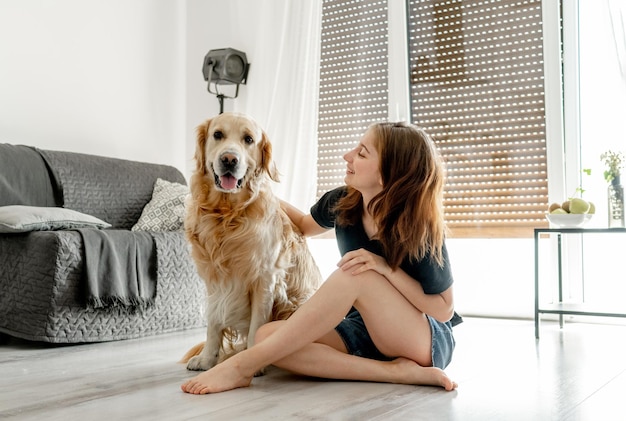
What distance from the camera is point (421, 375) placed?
1814mm

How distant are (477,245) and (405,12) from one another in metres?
1.51

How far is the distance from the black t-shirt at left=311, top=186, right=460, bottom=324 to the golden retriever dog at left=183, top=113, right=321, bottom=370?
5.1 inches

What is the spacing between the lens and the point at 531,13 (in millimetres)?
3801

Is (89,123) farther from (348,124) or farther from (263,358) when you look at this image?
(263,358)

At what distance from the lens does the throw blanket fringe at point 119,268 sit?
277cm

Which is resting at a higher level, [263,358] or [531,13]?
[531,13]

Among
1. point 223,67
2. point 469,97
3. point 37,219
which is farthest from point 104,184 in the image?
point 469,97

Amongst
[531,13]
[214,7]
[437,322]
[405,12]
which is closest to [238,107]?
[214,7]

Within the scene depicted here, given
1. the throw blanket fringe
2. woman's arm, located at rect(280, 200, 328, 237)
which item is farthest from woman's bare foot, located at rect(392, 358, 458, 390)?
the throw blanket fringe

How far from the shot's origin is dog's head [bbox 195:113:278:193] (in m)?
2.04

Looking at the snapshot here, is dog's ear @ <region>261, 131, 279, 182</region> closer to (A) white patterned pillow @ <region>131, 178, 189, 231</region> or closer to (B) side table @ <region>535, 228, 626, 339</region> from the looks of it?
(A) white patterned pillow @ <region>131, 178, 189, 231</region>

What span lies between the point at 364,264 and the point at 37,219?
5.31 feet

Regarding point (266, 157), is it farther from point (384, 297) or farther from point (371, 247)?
point (384, 297)

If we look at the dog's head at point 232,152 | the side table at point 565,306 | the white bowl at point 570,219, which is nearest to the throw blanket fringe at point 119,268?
the dog's head at point 232,152
